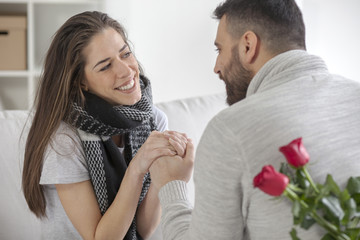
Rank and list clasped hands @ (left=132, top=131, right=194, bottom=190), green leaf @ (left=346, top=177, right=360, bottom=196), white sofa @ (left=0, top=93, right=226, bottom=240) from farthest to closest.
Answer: white sofa @ (left=0, top=93, right=226, bottom=240) → clasped hands @ (left=132, top=131, right=194, bottom=190) → green leaf @ (left=346, top=177, right=360, bottom=196)

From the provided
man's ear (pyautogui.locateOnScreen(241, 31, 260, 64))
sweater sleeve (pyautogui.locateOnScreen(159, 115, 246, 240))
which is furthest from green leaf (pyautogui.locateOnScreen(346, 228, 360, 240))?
man's ear (pyautogui.locateOnScreen(241, 31, 260, 64))

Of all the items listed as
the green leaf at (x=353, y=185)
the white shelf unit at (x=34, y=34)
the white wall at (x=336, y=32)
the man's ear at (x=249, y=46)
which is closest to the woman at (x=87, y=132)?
the man's ear at (x=249, y=46)

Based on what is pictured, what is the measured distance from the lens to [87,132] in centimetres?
162

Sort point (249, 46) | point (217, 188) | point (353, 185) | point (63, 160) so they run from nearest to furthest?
point (353, 185) → point (217, 188) → point (249, 46) → point (63, 160)

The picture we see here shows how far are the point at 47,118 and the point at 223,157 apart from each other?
2.58 ft

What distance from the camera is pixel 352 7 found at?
2.96 meters

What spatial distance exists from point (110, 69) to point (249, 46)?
0.54 m

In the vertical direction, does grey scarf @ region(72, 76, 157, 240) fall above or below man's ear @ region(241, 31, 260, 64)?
below

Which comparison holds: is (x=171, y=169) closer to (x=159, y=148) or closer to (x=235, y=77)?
(x=159, y=148)

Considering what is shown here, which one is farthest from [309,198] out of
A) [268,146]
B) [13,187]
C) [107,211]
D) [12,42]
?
[12,42]

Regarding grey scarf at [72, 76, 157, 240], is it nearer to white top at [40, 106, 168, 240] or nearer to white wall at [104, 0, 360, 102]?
white top at [40, 106, 168, 240]

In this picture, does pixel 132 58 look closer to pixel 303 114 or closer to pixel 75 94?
pixel 75 94

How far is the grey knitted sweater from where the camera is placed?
37.8 inches

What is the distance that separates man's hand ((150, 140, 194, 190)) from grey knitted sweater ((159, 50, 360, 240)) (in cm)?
25
